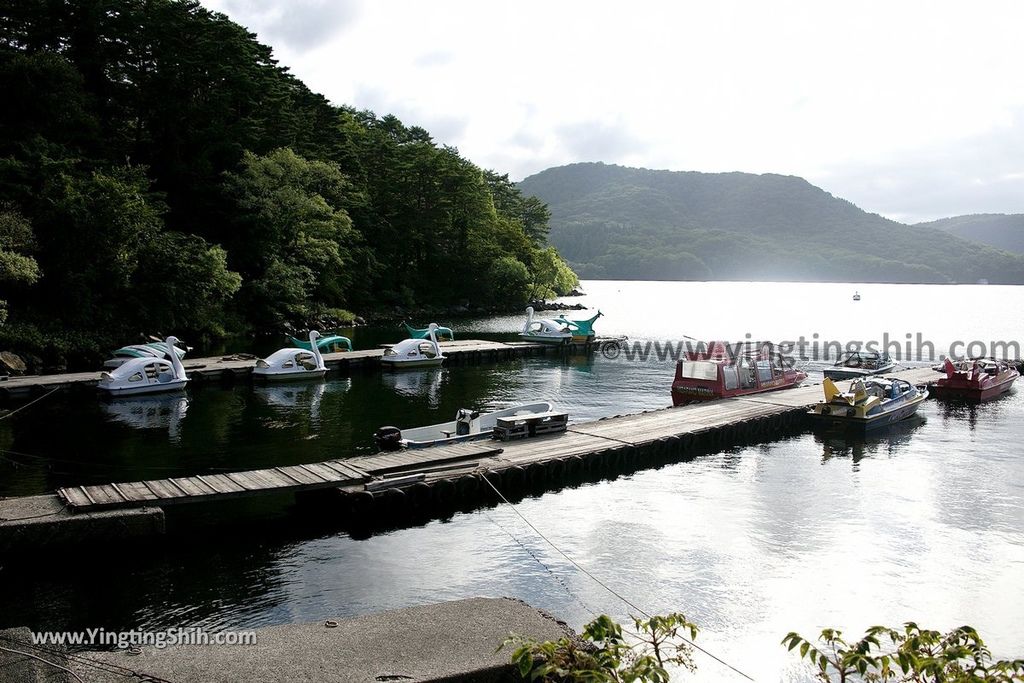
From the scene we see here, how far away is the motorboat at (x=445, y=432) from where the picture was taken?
73.9ft

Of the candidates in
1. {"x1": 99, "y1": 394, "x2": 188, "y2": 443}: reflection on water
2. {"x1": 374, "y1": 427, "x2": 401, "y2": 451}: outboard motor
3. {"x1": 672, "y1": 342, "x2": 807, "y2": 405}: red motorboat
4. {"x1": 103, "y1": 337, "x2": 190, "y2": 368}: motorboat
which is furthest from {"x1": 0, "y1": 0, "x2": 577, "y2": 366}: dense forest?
{"x1": 672, "y1": 342, "x2": 807, "y2": 405}: red motorboat

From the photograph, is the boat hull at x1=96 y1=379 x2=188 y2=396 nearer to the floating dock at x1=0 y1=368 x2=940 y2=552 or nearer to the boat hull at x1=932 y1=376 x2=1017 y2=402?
the floating dock at x1=0 y1=368 x2=940 y2=552

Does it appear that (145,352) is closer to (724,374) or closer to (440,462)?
(440,462)

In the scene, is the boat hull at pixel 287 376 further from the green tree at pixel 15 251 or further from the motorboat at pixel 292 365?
the green tree at pixel 15 251

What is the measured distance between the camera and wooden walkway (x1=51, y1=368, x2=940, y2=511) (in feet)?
55.5

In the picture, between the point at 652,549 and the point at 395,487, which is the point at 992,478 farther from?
the point at 395,487

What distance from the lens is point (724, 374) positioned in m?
33.9

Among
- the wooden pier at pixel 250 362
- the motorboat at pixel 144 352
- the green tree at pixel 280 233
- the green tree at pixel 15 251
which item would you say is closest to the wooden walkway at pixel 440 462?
the wooden pier at pixel 250 362

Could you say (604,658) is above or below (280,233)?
below

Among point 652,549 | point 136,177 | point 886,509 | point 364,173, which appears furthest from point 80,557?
point 364,173

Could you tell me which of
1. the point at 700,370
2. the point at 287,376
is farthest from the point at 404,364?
the point at 700,370

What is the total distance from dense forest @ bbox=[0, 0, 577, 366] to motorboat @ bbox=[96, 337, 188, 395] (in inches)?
286

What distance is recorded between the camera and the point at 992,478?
2427 cm

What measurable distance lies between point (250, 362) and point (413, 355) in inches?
396
